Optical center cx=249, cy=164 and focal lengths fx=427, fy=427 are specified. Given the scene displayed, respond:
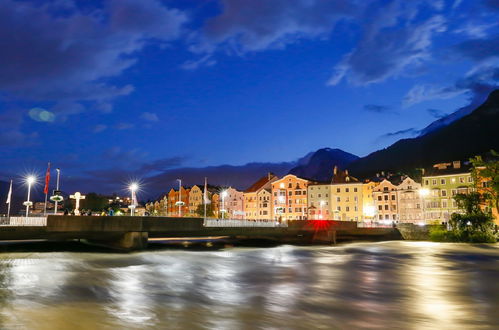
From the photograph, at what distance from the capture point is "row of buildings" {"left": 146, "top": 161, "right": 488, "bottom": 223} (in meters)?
129

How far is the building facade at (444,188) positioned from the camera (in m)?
126

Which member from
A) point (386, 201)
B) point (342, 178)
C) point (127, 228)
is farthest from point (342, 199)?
point (127, 228)

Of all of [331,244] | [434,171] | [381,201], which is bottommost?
[331,244]

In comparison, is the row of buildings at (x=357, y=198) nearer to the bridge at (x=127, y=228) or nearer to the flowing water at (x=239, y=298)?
the bridge at (x=127, y=228)

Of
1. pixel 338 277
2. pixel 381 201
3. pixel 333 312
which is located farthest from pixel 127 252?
pixel 381 201

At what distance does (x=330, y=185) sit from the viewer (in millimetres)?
150125

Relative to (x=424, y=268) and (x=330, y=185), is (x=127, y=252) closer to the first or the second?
(x=424, y=268)

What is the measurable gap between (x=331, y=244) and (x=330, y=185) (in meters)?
69.2

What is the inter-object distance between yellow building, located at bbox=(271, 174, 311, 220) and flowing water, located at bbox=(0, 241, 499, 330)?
11873 centimetres

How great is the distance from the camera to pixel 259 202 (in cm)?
16375

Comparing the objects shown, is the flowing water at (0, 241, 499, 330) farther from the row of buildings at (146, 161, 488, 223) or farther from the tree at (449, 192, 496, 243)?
the row of buildings at (146, 161, 488, 223)

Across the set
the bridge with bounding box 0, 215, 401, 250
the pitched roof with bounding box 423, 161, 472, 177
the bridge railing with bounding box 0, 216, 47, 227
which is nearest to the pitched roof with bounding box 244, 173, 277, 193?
the pitched roof with bounding box 423, 161, 472, 177

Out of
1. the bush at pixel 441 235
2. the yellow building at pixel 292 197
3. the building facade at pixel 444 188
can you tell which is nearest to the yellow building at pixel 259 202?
the yellow building at pixel 292 197

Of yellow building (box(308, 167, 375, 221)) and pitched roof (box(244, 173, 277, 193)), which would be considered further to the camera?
pitched roof (box(244, 173, 277, 193))
